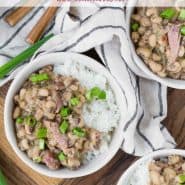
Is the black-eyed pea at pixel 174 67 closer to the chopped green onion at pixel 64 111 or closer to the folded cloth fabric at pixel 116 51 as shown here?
the folded cloth fabric at pixel 116 51

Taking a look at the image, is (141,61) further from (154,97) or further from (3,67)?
(3,67)

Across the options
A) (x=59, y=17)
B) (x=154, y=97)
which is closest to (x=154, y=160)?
(x=154, y=97)

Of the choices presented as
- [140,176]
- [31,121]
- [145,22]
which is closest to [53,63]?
[31,121]

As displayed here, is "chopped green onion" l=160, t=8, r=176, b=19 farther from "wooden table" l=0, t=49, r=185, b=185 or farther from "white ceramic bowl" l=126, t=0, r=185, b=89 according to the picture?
"wooden table" l=0, t=49, r=185, b=185

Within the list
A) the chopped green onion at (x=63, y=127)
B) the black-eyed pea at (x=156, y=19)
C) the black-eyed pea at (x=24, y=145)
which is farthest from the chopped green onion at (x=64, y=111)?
the black-eyed pea at (x=156, y=19)

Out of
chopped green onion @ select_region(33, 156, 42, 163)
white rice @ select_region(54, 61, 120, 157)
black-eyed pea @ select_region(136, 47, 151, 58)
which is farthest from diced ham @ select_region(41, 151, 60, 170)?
black-eyed pea @ select_region(136, 47, 151, 58)

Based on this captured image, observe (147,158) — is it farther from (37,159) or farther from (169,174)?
(37,159)
